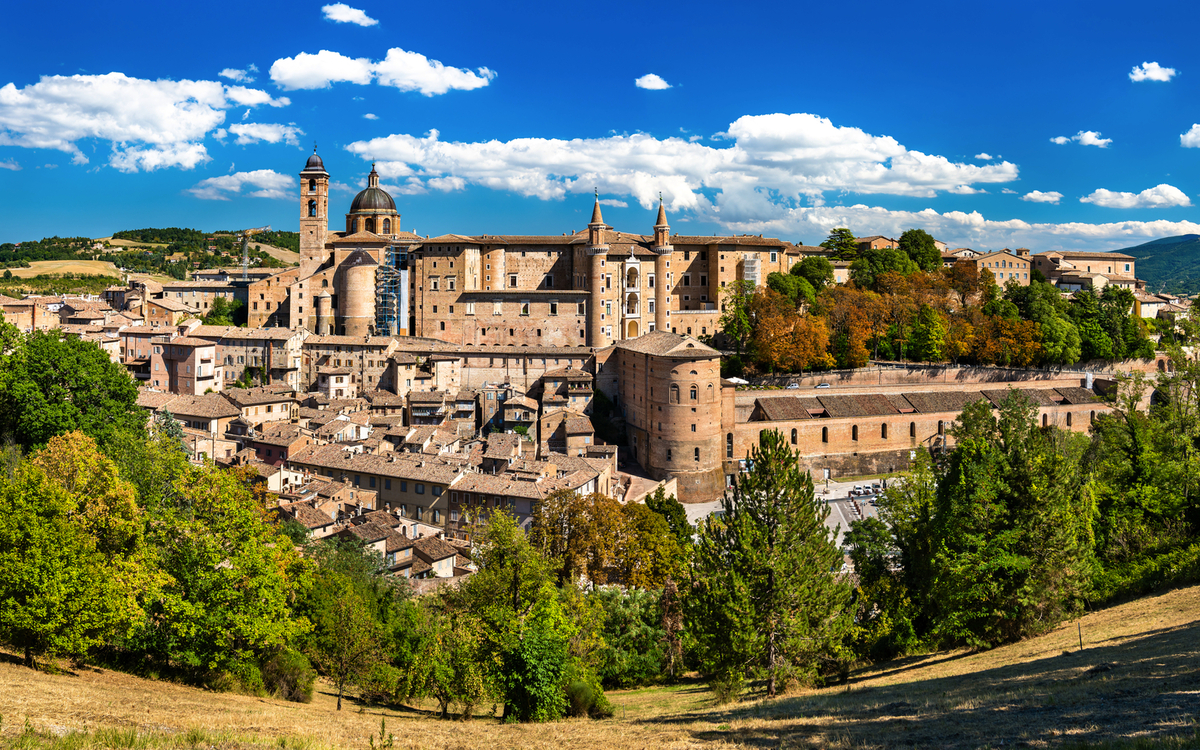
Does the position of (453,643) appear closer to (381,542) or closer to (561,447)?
(381,542)

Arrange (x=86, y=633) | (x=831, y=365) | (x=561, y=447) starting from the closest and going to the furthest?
(x=86, y=633) < (x=561, y=447) < (x=831, y=365)

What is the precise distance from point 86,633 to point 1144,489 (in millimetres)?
30534

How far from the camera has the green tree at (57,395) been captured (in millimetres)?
36031

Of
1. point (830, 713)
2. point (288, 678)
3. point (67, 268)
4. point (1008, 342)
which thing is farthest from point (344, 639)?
point (67, 268)

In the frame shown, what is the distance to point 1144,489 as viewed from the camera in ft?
88.2

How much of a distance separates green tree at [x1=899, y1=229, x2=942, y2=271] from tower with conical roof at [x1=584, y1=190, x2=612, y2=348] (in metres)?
31.9

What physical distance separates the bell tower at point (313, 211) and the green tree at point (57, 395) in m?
32.7

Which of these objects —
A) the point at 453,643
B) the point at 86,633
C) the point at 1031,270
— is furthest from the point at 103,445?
the point at 1031,270

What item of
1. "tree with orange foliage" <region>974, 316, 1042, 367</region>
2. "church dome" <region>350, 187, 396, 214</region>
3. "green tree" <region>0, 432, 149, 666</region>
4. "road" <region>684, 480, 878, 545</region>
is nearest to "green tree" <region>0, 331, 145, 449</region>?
"green tree" <region>0, 432, 149, 666</region>

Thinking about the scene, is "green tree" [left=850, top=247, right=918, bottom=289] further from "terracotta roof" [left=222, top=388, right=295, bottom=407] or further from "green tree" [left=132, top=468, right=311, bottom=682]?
"green tree" [left=132, top=468, right=311, bottom=682]

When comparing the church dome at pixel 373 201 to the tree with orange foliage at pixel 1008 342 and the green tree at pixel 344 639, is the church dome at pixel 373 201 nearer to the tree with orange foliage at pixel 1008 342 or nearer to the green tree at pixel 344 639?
the tree with orange foliage at pixel 1008 342

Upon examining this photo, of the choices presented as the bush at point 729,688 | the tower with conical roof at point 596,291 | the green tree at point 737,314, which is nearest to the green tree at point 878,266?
the green tree at point 737,314

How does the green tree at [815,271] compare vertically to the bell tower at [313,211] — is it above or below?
below

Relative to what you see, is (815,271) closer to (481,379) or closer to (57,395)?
(481,379)
